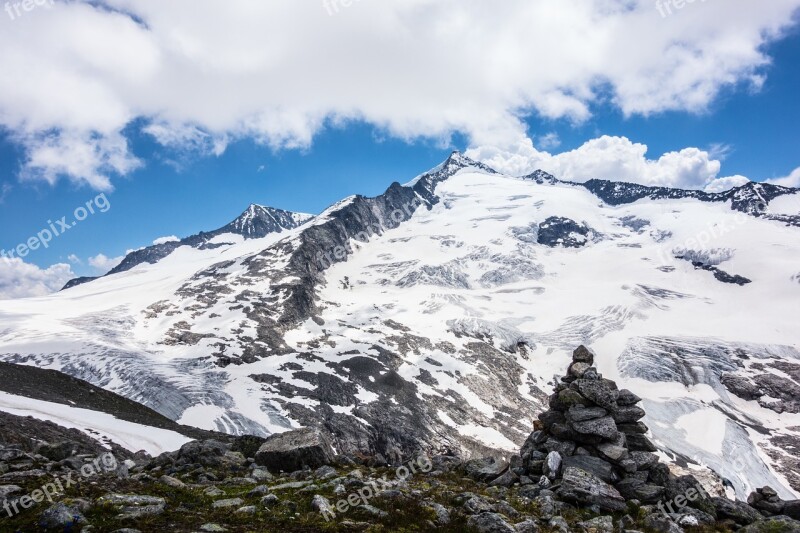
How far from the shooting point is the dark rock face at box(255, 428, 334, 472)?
Result: 869 inches

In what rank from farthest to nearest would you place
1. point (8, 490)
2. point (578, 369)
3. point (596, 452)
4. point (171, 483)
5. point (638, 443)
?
point (578, 369), point (638, 443), point (596, 452), point (171, 483), point (8, 490)

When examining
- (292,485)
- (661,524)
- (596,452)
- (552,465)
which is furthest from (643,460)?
(292,485)

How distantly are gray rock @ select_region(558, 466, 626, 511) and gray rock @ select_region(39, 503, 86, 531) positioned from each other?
692 inches

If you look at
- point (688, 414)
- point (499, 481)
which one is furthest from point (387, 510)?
point (688, 414)

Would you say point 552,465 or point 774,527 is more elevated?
point 552,465

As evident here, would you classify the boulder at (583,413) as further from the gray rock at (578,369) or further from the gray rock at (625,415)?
the gray rock at (578,369)

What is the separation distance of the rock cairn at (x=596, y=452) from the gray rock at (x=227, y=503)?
1339 cm

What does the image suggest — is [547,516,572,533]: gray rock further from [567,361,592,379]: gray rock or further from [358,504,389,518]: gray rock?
[567,361,592,379]: gray rock

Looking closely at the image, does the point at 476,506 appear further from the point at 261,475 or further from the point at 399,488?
the point at 261,475

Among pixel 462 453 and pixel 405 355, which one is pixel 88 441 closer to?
pixel 462 453

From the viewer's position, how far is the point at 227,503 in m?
14.4

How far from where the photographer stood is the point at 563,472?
67.9 feet

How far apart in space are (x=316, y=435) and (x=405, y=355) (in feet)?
474

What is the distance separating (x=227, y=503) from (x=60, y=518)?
471cm
